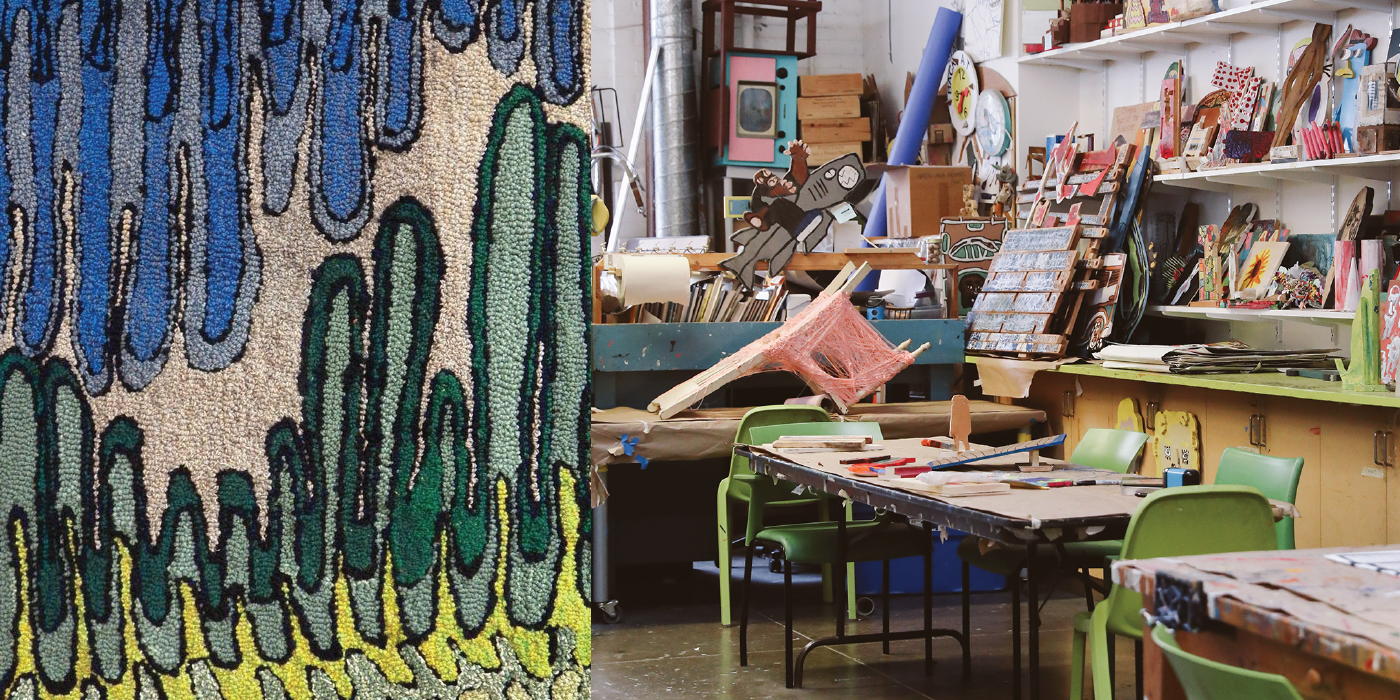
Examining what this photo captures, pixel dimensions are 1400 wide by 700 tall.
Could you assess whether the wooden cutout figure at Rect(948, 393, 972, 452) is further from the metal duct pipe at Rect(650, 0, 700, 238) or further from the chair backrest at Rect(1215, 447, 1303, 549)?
the metal duct pipe at Rect(650, 0, 700, 238)

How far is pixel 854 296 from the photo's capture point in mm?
6258

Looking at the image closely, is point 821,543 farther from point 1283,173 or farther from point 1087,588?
point 1283,173

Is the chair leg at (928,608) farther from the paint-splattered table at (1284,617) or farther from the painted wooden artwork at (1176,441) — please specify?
the paint-splattered table at (1284,617)

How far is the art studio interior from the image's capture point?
393 centimetres

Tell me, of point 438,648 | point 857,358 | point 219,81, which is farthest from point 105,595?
point 857,358

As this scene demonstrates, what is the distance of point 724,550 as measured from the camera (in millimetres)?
5039

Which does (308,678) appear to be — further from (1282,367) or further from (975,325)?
(975,325)

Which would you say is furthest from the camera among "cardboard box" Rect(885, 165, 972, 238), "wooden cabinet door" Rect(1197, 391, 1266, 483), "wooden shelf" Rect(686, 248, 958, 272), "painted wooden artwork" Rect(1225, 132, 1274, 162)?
"cardboard box" Rect(885, 165, 972, 238)

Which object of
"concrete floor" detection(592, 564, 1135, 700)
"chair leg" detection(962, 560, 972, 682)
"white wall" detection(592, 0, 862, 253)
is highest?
"white wall" detection(592, 0, 862, 253)

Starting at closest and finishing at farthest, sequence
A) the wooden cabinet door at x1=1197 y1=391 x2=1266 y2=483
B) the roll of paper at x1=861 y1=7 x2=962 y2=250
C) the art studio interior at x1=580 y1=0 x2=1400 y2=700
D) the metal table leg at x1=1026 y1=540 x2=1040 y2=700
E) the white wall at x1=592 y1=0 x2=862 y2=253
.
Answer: the metal table leg at x1=1026 y1=540 x2=1040 y2=700, the art studio interior at x1=580 y1=0 x2=1400 y2=700, the wooden cabinet door at x1=1197 y1=391 x2=1266 y2=483, the roll of paper at x1=861 y1=7 x2=962 y2=250, the white wall at x1=592 y1=0 x2=862 y2=253

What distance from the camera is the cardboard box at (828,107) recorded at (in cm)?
862

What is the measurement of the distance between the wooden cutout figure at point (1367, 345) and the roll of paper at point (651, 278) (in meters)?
Answer: 2.38

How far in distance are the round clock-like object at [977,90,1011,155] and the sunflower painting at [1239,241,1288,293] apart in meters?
1.95

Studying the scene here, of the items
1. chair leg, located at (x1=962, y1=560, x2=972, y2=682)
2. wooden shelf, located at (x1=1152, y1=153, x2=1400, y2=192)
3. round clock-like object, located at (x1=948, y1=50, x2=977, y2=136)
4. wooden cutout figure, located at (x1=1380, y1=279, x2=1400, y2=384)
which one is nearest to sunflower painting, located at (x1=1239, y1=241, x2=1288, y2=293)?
wooden shelf, located at (x1=1152, y1=153, x2=1400, y2=192)
